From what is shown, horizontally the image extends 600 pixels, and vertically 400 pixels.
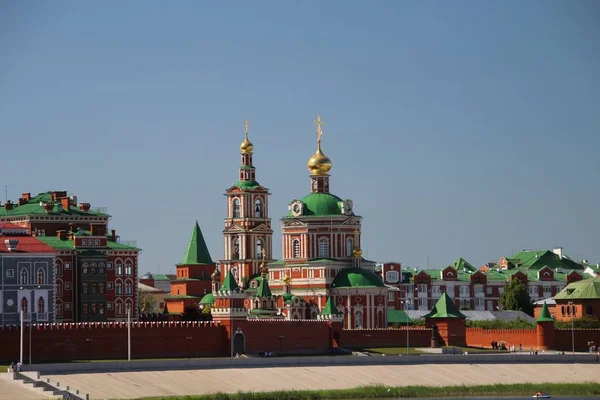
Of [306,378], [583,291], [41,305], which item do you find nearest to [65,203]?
[41,305]

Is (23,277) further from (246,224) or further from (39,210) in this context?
(246,224)

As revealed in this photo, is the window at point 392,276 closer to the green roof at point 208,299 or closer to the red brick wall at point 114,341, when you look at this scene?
the green roof at point 208,299

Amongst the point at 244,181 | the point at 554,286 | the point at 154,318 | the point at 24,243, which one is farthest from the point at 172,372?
the point at 554,286

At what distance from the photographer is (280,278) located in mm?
124938

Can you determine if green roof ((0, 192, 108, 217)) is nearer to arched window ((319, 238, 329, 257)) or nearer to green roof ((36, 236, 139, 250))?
green roof ((36, 236, 139, 250))

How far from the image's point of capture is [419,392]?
9625cm

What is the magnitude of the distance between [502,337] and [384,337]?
9697 millimetres

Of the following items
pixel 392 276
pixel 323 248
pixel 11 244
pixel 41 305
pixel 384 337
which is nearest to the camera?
pixel 11 244

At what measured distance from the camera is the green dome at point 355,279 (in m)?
120

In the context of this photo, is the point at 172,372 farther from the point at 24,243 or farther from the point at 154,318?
the point at 154,318

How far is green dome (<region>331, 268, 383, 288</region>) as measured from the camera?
120 metres

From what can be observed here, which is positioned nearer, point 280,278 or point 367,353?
point 367,353

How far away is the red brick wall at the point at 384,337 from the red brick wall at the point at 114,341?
10919mm

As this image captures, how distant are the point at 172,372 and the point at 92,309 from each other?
66.4 feet
